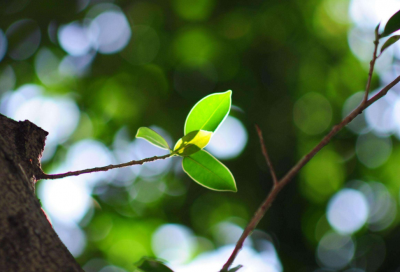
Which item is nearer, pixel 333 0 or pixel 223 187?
pixel 223 187

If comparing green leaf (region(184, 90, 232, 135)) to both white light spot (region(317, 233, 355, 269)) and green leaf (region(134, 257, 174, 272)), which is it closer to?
green leaf (region(134, 257, 174, 272))

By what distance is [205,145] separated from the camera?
74cm

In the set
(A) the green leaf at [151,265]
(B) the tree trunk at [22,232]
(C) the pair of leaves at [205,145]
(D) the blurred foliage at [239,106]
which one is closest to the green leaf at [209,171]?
(C) the pair of leaves at [205,145]

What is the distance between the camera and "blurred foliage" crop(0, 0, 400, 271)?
3543 mm

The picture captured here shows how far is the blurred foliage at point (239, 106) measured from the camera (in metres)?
3.54

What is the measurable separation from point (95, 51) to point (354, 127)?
3.31 m

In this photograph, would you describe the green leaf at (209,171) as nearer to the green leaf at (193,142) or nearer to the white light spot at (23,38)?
the green leaf at (193,142)

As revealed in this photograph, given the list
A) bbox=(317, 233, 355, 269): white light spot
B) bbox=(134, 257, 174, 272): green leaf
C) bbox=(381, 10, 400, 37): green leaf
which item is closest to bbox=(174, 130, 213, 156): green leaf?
bbox=(134, 257, 174, 272): green leaf

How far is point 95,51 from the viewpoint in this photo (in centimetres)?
362

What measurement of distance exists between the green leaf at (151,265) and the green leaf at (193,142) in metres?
0.27

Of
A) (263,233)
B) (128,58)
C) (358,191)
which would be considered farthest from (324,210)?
(128,58)

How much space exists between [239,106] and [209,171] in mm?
2880

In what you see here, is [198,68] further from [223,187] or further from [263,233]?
[223,187]

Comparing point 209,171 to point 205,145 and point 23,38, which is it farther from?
point 23,38
